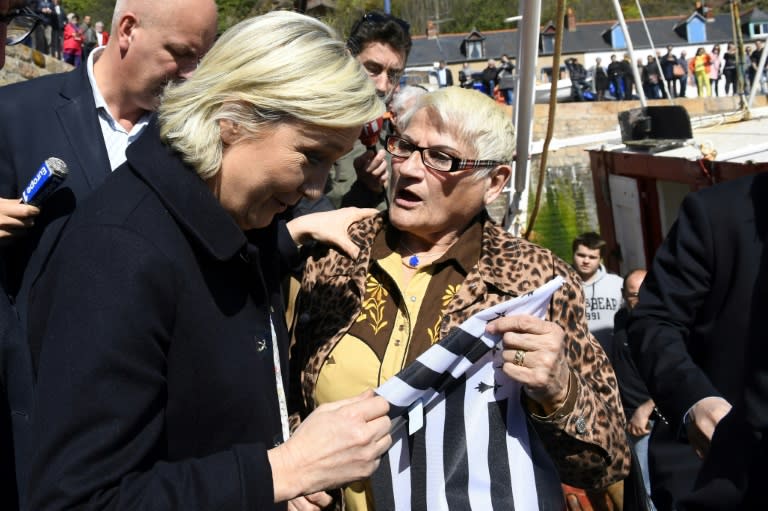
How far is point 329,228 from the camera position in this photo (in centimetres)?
260

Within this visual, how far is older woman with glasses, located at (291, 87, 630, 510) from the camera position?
2213mm

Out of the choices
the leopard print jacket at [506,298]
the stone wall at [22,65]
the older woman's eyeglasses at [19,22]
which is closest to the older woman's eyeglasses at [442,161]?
the leopard print jacket at [506,298]

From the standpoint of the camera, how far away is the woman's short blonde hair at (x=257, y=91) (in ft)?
5.62

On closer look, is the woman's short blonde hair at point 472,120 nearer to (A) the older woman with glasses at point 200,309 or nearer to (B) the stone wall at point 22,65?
(A) the older woman with glasses at point 200,309

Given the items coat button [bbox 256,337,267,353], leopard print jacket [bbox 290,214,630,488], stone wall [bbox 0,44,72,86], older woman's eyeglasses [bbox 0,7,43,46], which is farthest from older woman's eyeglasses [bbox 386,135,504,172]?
stone wall [bbox 0,44,72,86]

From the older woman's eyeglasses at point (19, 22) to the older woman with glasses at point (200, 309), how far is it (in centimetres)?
66

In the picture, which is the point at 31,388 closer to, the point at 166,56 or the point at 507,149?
the point at 166,56

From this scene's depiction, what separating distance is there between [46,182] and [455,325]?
3.36 feet

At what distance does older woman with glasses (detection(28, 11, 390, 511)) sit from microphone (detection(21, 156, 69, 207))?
1.24ft

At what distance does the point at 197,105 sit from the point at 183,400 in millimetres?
543

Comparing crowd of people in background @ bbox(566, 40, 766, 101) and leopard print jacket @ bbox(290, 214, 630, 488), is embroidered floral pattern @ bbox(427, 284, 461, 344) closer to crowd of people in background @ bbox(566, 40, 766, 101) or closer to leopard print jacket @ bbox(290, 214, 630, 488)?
leopard print jacket @ bbox(290, 214, 630, 488)

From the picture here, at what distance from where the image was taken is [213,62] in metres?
1.78

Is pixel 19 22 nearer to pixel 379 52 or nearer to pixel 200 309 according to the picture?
pixel 200 309

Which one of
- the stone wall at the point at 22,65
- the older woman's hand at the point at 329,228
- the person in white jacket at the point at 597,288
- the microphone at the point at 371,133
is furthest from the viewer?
the stone wall at the point at 22,65
